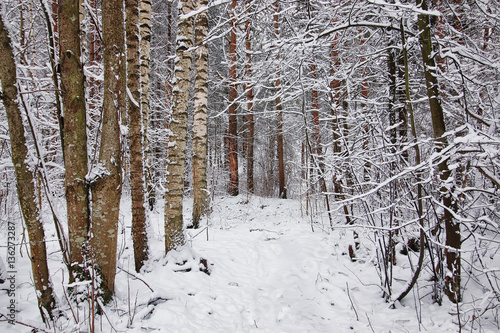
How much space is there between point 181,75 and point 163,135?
6.80 meters

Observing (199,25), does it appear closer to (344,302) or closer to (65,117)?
(65,117)

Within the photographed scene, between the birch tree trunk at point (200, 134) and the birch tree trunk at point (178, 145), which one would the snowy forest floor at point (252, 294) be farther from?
the birch tree trunk at point (200, 134)

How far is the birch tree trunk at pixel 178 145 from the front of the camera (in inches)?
153

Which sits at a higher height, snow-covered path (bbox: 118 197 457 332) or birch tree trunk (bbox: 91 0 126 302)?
birch tree trunk (bbox: 91 0 126 302)

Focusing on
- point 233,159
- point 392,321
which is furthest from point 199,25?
point 233,159

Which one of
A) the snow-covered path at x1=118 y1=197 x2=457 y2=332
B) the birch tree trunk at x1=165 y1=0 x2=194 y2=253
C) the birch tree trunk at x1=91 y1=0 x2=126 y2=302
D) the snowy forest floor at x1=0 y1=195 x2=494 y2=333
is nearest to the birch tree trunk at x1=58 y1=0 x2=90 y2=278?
the birch tree trunk at x1=91 y1=0 x2=126 y2=302

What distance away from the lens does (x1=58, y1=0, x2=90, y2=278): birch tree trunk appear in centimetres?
201

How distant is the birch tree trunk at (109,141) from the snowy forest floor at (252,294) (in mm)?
582

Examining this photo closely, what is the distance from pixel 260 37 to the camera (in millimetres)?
3529

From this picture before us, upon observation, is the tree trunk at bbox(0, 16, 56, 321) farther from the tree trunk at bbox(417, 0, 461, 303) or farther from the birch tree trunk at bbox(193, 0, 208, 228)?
the birch tree trunk at bbox(193, 0, 208, 228)

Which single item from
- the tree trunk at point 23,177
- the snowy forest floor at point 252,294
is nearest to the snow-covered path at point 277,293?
the snowy forest floor at point 252,294

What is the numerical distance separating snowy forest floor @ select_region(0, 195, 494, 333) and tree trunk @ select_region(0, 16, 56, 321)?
29 centimetres

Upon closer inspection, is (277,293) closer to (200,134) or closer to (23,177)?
(23,177)

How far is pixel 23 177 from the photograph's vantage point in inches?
74.3
